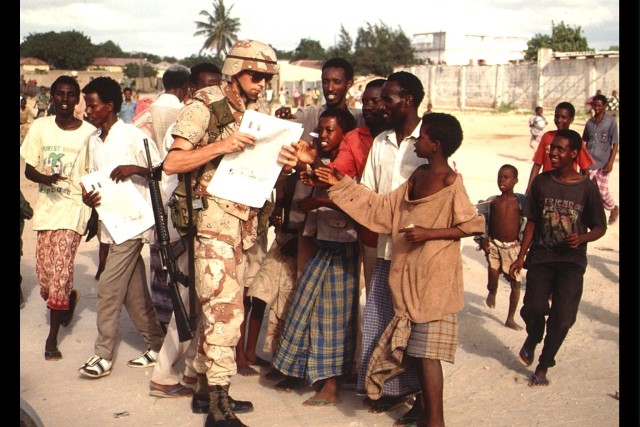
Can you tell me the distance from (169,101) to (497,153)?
16.3 metres

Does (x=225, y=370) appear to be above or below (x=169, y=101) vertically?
below

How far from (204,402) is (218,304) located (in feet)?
2.38

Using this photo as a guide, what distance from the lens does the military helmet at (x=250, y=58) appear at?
4.34 m

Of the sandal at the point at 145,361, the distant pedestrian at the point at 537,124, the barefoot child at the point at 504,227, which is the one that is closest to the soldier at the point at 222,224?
the sandal at the point at 145,361

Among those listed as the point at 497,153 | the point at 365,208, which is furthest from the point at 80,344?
the point at 497,153

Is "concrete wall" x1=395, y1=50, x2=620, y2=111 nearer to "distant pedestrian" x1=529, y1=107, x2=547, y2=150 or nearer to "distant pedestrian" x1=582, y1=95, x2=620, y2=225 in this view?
"distant pedestrian" x1=529, y1=107, x2=547, y2=150

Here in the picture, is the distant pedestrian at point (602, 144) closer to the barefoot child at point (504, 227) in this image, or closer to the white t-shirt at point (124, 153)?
the barefoot child at point (504, 227)

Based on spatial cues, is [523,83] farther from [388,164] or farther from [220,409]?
[220,409]

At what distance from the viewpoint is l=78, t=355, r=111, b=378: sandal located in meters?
5.29

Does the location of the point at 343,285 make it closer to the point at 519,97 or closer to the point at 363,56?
the point at 519,97

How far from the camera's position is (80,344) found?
615 centimetres

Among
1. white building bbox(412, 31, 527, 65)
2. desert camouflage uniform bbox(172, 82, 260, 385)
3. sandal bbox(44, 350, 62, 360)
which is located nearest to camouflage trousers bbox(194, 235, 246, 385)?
desert camouflage uniform bbox(172, 82, 260, 385)

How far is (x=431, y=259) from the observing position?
413 cm

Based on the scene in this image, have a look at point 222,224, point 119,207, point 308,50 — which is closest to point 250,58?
point 222,224
